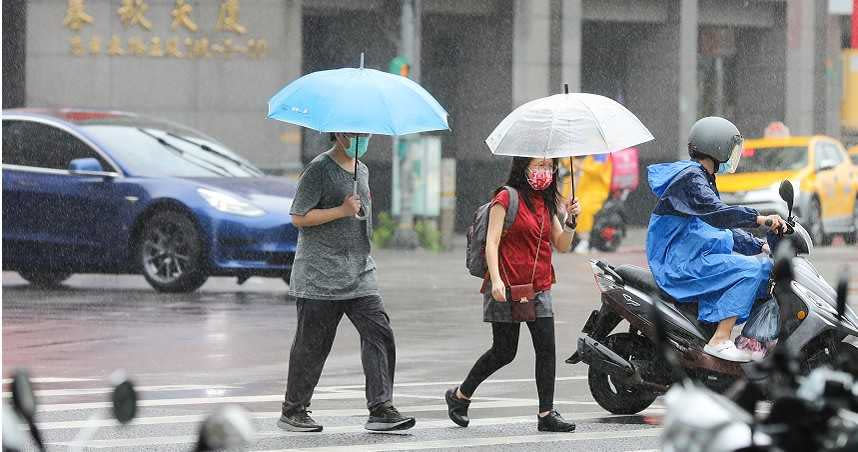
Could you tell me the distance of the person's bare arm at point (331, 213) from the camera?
8.55 m

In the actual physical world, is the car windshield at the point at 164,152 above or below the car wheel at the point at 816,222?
above

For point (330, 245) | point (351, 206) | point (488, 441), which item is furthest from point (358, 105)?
point (488, 441)

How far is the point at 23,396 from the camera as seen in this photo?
2982mm

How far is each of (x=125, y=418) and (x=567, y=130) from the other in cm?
570

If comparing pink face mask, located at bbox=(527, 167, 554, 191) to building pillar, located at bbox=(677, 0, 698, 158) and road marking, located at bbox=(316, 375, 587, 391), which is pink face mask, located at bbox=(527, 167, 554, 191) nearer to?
road marking, located at bbox=(316, 375, 587, 391)

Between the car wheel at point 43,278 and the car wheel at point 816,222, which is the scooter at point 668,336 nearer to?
the car wheel at point 43,278

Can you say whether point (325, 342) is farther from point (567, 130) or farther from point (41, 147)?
point (41, 147)

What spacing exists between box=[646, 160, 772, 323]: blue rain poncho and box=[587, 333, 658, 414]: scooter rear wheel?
1.01 feet

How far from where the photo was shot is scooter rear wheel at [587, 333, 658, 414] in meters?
9.07

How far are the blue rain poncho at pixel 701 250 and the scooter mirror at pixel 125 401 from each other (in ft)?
19.3

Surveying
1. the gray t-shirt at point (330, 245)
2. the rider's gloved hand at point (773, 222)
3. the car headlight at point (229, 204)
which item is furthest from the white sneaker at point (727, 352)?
the car headlight at point (229, 204)

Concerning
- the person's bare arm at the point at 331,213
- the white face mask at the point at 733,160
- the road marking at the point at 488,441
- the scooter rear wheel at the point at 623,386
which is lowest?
the road marking at the point at 488,441

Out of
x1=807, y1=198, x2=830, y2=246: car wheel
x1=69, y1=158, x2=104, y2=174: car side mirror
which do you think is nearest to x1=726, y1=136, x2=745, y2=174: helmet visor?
x1=69, y1=158, x2=104, y2=174: car side mirror

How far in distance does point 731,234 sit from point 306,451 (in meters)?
2.59
